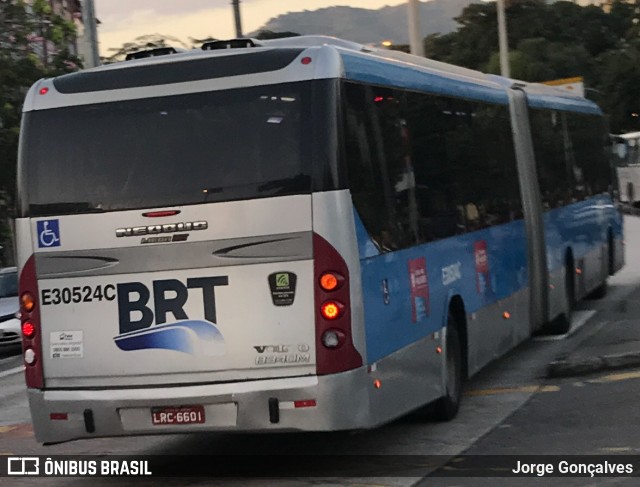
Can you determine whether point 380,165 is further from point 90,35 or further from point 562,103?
point 90,35

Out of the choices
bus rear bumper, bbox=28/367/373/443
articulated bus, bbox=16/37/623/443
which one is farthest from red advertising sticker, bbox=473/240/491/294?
bus rear bumper, bbox=28/367/373/443

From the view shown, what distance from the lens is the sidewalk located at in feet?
45.6

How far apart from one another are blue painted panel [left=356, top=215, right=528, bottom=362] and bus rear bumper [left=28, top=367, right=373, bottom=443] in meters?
0.46

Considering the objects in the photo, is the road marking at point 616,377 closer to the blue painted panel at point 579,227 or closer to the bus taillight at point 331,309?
the blue painted panel at point 579,227

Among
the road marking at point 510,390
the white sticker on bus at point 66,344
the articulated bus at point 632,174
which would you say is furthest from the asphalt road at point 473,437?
the articulated bus at point 632,174

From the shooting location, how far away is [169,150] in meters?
9.66

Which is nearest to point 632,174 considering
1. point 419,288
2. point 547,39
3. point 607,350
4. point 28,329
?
point 607,350

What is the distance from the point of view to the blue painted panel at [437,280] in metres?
9.81

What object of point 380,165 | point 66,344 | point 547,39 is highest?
point 547,39

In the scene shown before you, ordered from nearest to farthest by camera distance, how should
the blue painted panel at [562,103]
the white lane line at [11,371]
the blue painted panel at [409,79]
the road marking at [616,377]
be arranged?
the blue painted panel at [409,79], the road marking at [616,377], the blue painted panel at [562,103], the white lane line at [11,371]

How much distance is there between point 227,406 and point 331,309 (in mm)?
920

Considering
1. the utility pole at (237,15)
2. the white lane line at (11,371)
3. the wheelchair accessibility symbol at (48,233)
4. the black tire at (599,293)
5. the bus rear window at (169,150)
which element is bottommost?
the white lane line at (11,371)

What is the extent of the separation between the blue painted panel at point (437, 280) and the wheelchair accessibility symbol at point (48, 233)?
2070 millimetres

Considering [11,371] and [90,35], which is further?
[90,35]
